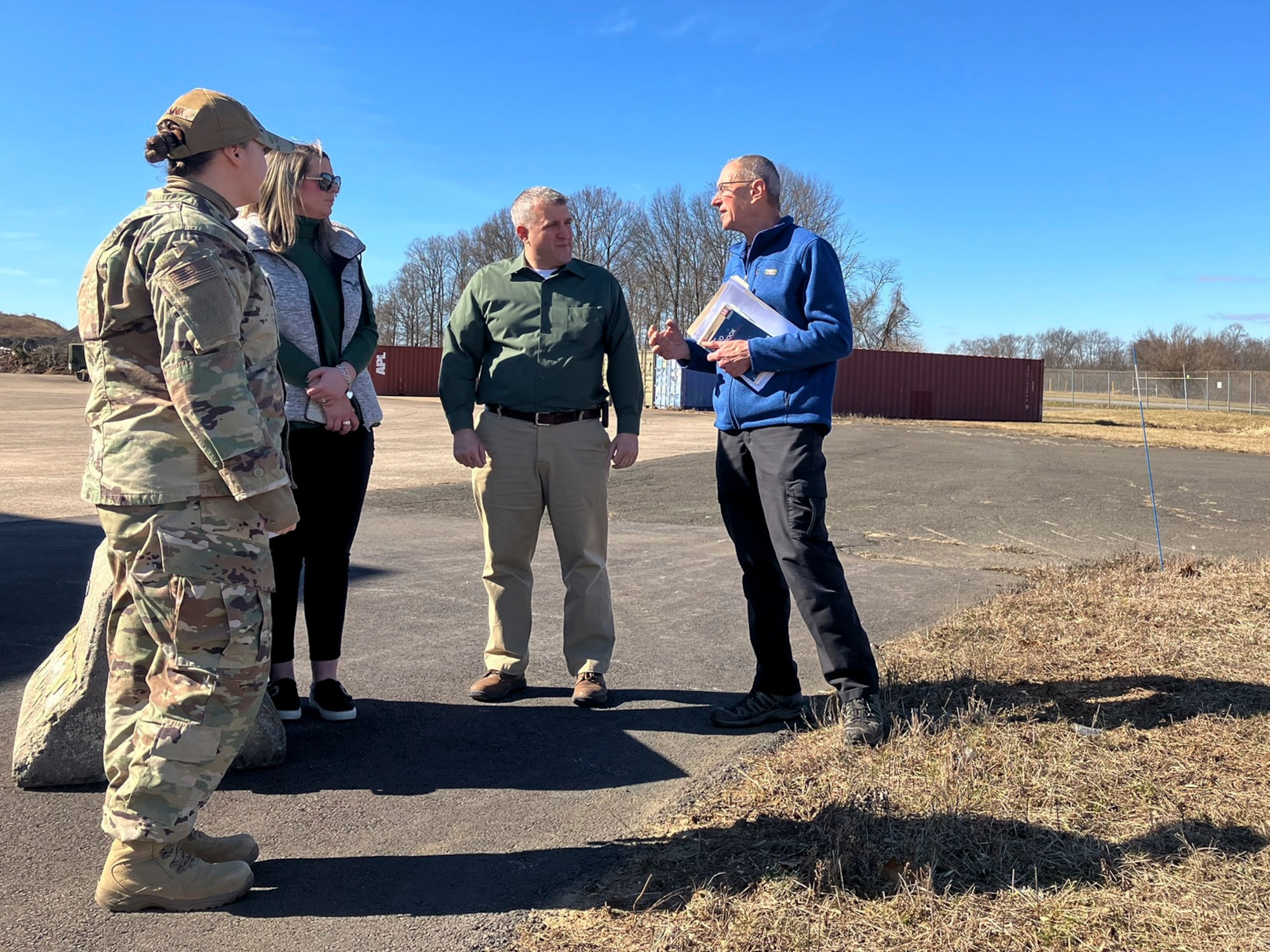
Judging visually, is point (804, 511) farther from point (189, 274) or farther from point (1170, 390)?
point (1170, 390)

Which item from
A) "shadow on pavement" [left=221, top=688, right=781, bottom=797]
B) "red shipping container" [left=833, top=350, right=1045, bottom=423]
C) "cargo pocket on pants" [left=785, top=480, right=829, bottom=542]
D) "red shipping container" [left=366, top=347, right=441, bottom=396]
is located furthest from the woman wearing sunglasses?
"red shipping container" [left=366, top=347, right=441, bottom=396]

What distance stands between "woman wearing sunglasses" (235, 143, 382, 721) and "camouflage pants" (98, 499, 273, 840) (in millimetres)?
1340

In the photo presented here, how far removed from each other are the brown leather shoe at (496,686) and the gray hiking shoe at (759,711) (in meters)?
0.88

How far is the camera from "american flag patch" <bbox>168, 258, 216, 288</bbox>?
224 centimetres

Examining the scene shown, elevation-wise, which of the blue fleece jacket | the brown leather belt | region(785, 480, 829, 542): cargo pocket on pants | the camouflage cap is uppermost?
the camouflage cap

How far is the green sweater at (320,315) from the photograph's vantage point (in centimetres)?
373

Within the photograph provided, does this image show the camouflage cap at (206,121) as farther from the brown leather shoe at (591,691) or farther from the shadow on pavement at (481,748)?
the brown leather shoe at (591,691)

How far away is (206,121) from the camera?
244 cm

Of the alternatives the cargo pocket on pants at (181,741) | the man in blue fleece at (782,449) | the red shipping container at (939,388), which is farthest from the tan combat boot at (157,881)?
the red shipping container at (939,388)

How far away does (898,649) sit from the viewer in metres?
4.83

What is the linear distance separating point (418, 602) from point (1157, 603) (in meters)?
4.20

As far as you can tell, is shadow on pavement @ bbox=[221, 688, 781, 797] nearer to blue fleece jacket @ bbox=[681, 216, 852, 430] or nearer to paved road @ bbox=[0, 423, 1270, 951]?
paved road @ bbox=[0, 423, 1270, 951]

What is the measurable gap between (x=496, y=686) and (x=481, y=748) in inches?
23.1

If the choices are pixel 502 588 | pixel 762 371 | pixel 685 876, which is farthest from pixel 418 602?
pixel 685 876
